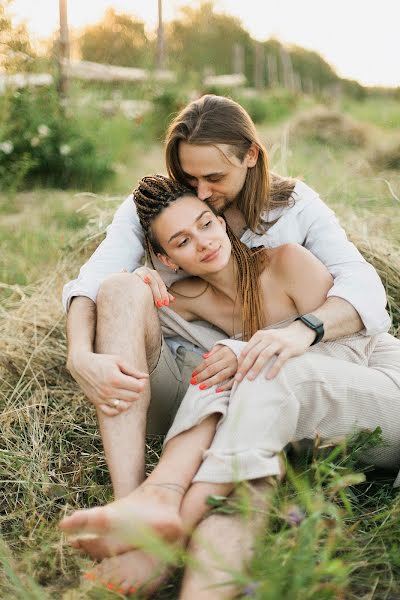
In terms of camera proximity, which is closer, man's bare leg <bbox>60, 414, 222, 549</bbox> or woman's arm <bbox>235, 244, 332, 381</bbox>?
man's bare leg <bbox>60, 414, 222, 549</bbox>

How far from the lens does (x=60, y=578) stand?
1716mm

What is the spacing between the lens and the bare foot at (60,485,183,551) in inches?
60.5

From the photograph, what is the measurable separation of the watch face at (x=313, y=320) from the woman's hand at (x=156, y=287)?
0.43 meters

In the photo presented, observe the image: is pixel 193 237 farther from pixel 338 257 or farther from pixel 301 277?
pixel 338 257

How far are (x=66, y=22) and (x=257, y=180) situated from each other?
503 cm

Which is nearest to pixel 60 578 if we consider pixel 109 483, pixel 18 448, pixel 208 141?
pixel 109 483

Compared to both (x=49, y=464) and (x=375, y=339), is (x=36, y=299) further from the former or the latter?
(x=375, y=339)

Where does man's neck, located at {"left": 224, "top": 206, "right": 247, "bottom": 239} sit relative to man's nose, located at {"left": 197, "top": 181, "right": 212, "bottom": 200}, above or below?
below

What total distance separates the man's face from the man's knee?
1.43 feet

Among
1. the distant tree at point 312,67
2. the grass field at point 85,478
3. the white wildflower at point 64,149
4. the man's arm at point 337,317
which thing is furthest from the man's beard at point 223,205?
the distant tree at point 312,67

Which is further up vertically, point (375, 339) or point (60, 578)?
point (375, 339)

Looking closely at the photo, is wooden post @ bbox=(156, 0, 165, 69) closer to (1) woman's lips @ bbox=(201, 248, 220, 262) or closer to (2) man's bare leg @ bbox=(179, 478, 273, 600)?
(1) woman's lips @ bbox=(201, 248, 220, 262)

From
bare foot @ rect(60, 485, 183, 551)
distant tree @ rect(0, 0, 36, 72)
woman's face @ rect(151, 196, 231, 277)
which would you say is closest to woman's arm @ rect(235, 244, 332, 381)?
woman's face @ rect(151, 196, 231, 277)

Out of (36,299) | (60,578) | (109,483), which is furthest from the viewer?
(36,299)
